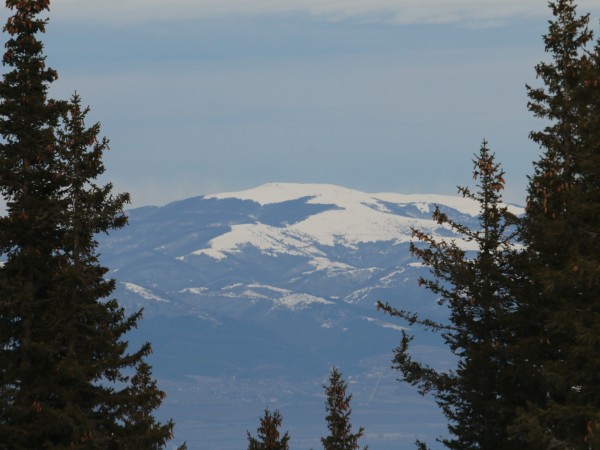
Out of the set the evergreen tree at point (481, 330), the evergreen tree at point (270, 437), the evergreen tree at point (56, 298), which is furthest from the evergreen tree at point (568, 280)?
the evergreen tree at point (270, 437)

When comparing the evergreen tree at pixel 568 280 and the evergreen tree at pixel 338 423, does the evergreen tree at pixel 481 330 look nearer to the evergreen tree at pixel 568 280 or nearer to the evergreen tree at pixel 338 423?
the evergreen tree at pixel 568 280

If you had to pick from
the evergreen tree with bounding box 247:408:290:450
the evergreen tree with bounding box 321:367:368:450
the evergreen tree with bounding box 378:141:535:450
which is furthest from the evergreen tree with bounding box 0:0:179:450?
the evergreen tree with bounding box 321:367:368:450

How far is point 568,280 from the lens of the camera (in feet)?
60.8

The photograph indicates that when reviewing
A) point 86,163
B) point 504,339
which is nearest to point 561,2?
point 504,339

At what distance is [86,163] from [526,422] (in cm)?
1185

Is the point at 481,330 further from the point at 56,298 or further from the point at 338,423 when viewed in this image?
the point at 338,423

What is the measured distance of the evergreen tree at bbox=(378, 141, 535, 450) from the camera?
1127 inches

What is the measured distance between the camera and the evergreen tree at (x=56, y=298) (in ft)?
81.6

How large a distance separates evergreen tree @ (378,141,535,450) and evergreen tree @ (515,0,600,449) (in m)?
1.16

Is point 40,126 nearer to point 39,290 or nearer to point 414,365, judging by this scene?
Result: point 39,290

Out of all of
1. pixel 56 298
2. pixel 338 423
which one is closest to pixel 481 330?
pixel 56 298

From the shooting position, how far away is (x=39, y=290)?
2648cm

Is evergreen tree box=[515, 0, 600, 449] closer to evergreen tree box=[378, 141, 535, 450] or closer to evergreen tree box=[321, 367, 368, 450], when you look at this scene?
evergreen tree box=[378, 141, 535, 450]

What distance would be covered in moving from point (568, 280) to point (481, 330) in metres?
11.7
